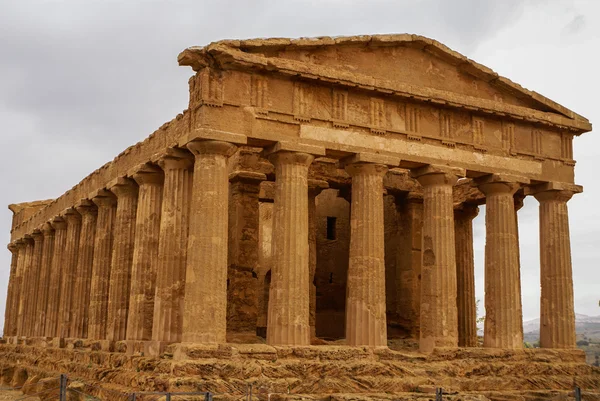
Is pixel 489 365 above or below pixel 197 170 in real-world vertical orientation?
below

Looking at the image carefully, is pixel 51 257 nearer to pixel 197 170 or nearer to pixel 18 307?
pixel 18 307

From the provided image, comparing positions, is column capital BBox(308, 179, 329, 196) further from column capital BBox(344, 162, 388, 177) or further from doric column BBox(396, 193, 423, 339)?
doric column BBox(396, 193, 423, 339)

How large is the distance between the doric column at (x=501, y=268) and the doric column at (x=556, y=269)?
1106 millimetres

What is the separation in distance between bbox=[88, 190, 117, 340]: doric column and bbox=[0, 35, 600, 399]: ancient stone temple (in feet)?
0.21

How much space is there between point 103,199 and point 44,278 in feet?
30.4

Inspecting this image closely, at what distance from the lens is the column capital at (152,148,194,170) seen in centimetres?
2042

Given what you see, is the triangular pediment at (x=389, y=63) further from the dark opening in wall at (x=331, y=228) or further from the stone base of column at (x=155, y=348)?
the dark opening in wall at (x=331, y=228)

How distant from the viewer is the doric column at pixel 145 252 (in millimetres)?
21797

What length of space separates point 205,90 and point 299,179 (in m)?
3.21

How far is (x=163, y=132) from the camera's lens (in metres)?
21.8

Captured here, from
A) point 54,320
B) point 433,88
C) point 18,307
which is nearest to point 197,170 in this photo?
point 433,88

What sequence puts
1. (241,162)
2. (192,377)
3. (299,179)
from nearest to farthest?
(192,377), (299,179), (241,162)

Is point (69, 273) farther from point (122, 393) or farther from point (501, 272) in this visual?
point (501, 272)

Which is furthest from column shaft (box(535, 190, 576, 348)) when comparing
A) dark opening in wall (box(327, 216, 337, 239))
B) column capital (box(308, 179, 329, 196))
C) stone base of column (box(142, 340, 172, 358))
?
stone base of column (box(142, 340, 172, 358))
